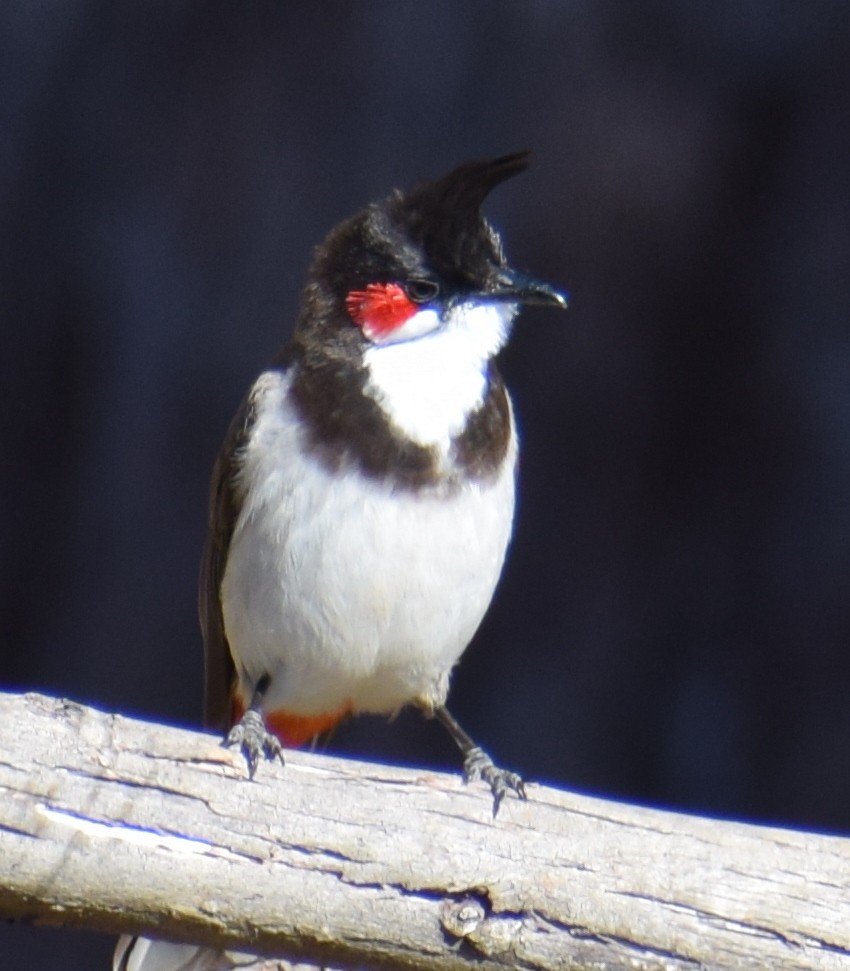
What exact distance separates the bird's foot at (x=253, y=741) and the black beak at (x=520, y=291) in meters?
0.81

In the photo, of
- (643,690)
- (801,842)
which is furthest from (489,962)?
(643,690)

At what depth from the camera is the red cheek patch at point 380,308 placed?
301 centimetres

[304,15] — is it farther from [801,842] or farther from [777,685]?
[801,842]

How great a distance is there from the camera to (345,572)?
300 centimetres

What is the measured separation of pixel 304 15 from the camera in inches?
179

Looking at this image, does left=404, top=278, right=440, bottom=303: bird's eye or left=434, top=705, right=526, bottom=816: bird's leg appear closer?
left=434, top=705, right=526, bottom=816: bird's leg

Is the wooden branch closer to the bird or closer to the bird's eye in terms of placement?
the bird

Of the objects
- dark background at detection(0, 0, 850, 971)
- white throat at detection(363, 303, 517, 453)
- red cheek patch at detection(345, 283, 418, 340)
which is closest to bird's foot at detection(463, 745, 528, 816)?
white throat at detection(363, 303, 517, 453)

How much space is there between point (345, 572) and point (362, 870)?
2.32ft

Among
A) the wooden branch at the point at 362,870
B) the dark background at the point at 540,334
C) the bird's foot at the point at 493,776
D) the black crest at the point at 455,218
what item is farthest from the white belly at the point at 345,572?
Answer: the dark background at the point at 540,334

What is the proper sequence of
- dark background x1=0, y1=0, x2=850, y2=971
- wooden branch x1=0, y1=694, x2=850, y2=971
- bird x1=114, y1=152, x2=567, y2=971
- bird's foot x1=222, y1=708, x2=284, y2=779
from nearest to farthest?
wooden branch x1=0, y1=694, x2=850, y2=971
bird's foot x1=222, y1=708, x2=284, y2=779
bird x1=114, y1=152, x2=567, y2=971
dark background x1=0, y1=0, x2=850, y2=971

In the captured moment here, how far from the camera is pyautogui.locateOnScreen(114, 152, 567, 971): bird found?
9.70 ft

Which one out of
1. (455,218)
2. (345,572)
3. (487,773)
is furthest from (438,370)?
(487,773)

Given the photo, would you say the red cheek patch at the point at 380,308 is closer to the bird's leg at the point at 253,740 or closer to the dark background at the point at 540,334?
the bird's leg at the point at 253,740
